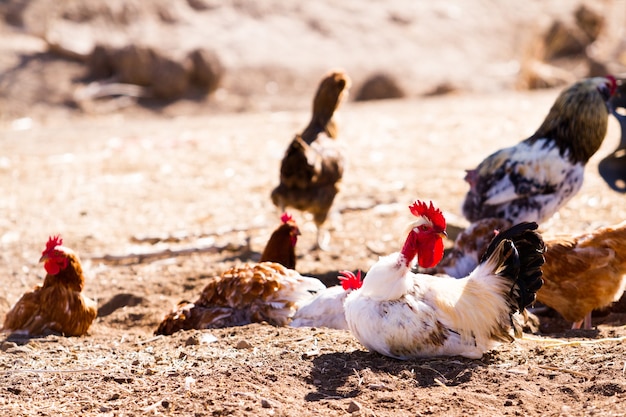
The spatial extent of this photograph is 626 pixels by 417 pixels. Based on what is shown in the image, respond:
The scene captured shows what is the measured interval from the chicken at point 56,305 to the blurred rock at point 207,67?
11.5 meters

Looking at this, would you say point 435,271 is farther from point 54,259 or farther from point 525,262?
point 54,259

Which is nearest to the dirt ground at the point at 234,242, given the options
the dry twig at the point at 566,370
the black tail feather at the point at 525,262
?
the dry twig at the point at 566,370

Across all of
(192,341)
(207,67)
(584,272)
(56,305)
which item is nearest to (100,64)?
(207,67)

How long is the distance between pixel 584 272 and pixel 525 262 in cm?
100

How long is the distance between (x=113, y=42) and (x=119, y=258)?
477 inches

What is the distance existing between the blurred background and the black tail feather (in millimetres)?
12286

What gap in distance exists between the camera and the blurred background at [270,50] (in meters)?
16.6

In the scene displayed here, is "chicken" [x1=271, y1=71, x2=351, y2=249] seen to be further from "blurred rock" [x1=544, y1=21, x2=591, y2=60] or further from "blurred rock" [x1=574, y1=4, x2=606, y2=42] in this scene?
"blurred rock" [x1=574, y1=4, x2=606, y2=42]

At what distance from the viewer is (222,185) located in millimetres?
10250

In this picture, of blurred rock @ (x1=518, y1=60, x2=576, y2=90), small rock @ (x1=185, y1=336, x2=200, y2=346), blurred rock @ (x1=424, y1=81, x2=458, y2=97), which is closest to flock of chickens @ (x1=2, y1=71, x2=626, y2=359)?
small rock @ (x1=185, y1=336, x2=200, y2=346)

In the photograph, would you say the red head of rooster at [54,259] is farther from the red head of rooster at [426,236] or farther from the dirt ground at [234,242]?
the red head of rooster at [426,236]

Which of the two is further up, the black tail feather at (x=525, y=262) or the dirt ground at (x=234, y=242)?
the black tail feather at (x=525, y=262)

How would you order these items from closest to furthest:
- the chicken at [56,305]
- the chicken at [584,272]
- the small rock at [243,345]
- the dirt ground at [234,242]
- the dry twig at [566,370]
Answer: the dirt ground at [234,242]
the dry twig at [566,370]
the small rock at [243,345]
the chicken at [584,272]
the chicken at [56,305]

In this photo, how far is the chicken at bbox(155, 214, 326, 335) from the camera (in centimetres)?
569
